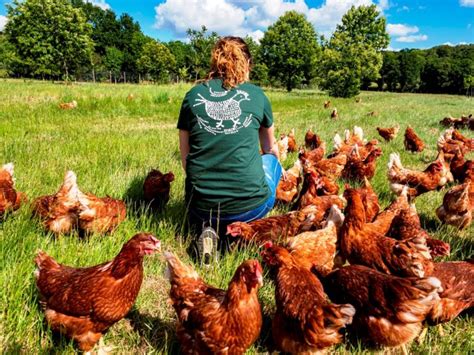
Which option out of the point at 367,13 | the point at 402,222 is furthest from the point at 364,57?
the point at 402,222

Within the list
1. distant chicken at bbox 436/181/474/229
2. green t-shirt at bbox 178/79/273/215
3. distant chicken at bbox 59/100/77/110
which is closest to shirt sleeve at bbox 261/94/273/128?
green t-shirt at bbox 178/79/273/215

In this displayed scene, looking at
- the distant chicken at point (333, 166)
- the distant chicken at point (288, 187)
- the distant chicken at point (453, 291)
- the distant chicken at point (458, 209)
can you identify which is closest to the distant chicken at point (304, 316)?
the distant chicken at point (453, 291)

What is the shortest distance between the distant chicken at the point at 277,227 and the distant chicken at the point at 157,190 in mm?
1308

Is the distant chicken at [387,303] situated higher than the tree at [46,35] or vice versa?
the tree at [46,35]

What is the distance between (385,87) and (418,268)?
245ft

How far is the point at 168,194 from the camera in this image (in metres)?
4.15

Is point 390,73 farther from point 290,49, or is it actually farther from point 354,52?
point 354,52

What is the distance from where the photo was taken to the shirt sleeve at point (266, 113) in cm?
319

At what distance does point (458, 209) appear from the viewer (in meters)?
3.91

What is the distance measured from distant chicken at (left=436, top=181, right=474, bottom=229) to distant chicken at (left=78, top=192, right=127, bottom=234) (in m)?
3.81

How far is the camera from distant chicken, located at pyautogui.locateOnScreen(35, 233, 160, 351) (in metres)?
1.98

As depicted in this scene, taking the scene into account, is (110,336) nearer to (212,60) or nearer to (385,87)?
(212,60)

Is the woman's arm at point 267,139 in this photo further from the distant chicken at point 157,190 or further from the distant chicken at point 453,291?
the distant chicken at point 453,291

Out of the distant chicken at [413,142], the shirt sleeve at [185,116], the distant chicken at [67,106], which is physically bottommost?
the distant chicken at [413,142]
